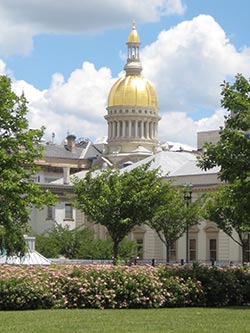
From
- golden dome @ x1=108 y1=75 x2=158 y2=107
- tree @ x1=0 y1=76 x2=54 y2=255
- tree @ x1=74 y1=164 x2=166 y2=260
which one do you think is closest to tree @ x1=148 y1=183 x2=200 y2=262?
tree @ x1=74 y1=164 x2=166 y2=260

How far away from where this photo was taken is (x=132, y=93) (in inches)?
5635

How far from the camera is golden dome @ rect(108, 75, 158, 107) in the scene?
468ft

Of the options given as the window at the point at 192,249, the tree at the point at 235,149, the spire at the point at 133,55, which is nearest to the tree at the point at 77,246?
the window at the point at 192,249

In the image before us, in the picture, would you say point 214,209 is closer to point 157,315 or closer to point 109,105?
point 157,315

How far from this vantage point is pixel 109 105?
14338 centimetres

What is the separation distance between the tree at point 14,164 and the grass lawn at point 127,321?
591 inches

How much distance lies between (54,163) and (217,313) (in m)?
119

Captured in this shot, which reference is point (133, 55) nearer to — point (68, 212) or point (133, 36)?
point (133, 36)

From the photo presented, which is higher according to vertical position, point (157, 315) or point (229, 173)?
point (229, 173)

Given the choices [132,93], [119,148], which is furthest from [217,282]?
[132,93]

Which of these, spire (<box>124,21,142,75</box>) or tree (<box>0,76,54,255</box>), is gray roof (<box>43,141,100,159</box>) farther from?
tree (<box>0,76,54,255</box>)

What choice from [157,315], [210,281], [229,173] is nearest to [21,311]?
[157,315]

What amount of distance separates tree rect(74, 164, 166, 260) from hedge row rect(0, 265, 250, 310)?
2748cm

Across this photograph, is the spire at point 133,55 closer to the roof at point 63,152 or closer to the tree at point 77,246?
the roof at point 63,152
